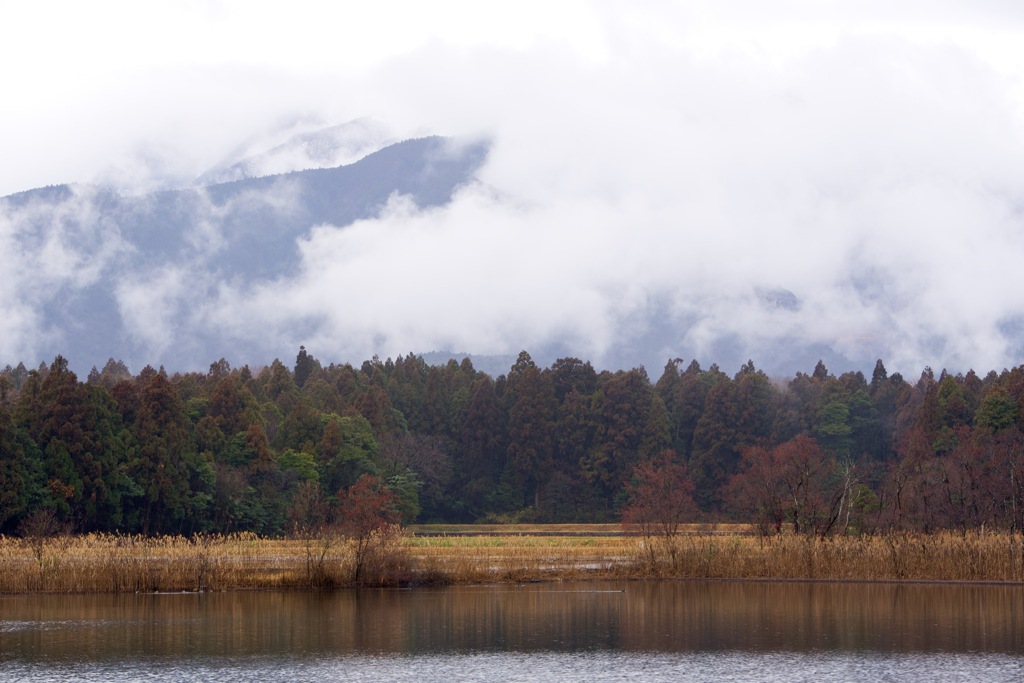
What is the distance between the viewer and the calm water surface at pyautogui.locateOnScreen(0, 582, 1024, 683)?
31.6 metres

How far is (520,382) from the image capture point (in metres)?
129

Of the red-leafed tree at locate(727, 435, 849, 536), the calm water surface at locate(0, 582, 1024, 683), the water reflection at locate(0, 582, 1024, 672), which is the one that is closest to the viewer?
the calm water surface at locate(0, 582, 1024, 683)

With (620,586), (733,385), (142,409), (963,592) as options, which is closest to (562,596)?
(620,586)

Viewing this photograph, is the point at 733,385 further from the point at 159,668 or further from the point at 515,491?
the point at 159,668

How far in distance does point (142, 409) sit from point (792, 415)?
68830 mm

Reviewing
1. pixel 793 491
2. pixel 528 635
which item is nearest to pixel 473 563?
pixel 793 491

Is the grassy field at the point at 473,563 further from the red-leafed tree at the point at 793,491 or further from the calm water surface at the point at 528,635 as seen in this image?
the red-leafed tree at the point at 793,491

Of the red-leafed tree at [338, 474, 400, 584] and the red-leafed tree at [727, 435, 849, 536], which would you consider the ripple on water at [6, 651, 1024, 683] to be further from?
the red-leafed tree at [727, 435, 849, 536]

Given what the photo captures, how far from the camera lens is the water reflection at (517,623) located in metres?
35.1

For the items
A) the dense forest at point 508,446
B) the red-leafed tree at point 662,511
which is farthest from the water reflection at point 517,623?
the dense forest at point 508,446

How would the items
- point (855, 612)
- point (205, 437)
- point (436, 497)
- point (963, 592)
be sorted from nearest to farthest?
point (855, 612) → point (963, 592) → point (205, 437) → point (436, 497)

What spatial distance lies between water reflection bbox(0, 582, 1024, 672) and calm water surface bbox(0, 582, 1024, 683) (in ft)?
0.25

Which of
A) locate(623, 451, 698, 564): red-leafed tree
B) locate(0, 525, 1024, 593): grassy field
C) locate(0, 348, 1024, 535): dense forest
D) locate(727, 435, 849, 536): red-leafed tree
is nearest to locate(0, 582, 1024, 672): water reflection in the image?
locate(0, 525, 1024, 593): grassy field

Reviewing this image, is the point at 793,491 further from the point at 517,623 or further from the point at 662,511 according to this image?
the point at 517,623
